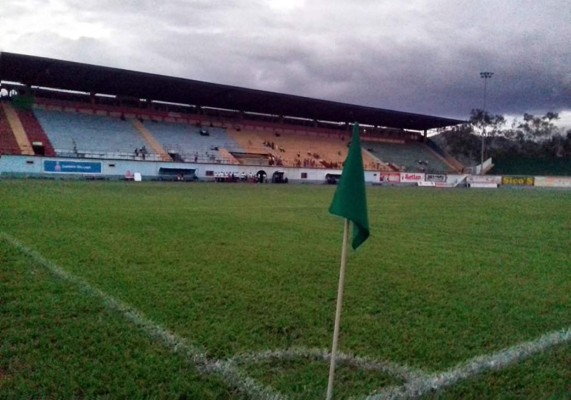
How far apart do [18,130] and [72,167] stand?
6145mm

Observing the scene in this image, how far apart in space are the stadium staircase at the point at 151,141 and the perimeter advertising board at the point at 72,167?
585 cm

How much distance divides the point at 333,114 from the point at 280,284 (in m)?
51.7

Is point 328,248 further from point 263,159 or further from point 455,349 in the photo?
point 263,159

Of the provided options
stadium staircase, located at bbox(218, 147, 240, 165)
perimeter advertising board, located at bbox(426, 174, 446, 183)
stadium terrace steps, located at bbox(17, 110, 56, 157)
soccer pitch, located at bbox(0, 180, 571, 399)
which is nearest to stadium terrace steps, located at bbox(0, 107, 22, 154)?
stadium terrace steps, located at bbox(17, 110, 56, 157)

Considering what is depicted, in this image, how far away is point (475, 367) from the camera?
11.5 feet

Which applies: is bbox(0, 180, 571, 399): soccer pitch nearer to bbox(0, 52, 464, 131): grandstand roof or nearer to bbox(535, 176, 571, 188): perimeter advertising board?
bbox(0, 52, 464, 131): grandstand roof

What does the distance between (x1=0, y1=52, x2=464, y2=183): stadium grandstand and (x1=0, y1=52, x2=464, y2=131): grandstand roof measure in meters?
0.09

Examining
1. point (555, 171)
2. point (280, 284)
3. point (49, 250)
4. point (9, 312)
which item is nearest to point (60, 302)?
point (9, 312)

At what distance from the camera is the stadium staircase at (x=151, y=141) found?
1614 inches

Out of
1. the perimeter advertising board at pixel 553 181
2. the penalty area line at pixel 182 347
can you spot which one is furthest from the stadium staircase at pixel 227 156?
the penalty area line at pixel 182 347

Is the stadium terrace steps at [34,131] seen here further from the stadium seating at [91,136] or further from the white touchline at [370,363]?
the white touchline at [370,363]

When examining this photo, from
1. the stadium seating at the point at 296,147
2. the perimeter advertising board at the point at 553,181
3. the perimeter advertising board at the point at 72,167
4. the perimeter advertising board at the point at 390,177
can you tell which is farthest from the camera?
the perimeter advertising board at the point at 553,181

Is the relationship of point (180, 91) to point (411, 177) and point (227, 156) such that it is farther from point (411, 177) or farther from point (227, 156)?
point (411, 177)

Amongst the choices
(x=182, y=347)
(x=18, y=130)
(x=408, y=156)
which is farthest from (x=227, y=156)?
(x=182, y=347)
